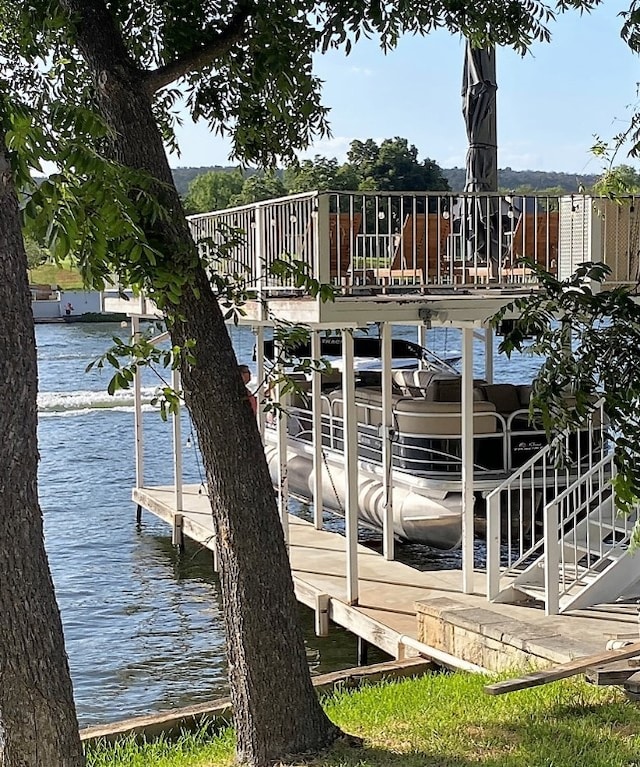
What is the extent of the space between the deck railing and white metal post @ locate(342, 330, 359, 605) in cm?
85

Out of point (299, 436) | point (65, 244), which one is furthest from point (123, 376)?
point (299, 436)

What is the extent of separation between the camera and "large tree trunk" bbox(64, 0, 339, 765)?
597 cm

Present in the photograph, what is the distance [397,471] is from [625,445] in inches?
357

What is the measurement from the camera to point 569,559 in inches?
425

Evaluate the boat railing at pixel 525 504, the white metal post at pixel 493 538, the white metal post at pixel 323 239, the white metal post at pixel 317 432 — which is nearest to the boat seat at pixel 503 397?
the boat railing at pixel 525 504

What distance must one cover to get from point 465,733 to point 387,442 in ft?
21.8

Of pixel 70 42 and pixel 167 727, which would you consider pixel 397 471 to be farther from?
pixel 70 42

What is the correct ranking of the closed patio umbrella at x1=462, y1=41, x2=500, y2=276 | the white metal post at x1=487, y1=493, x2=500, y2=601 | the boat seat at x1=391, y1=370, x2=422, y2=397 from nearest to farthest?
the white metal post at x1=487, y1=493, x2=500, y2=601 → the closed patio umbrella at x1=462, y1=41, x2=500, y2=276 → the boat seat at x1=391, y1=370, x2=422, y2=397

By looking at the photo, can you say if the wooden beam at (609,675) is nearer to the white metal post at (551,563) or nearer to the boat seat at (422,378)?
the white metal post at (551,563)

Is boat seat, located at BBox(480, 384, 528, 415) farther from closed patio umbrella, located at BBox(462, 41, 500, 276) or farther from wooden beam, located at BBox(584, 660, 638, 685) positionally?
wooden beam, located at BBox(584, 660, 638, 685)

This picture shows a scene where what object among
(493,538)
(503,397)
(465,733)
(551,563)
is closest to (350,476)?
(493,538)

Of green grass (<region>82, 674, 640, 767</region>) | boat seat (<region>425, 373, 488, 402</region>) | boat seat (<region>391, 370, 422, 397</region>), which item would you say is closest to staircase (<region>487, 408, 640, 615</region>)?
green grass (<region>82, 674, 640, 767</region>)

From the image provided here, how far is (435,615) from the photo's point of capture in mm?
9273

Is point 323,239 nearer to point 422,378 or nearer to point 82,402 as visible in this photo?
point 422,378
